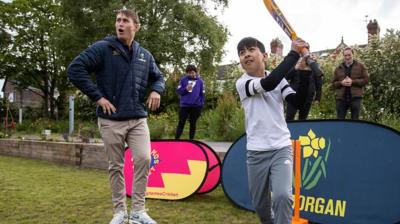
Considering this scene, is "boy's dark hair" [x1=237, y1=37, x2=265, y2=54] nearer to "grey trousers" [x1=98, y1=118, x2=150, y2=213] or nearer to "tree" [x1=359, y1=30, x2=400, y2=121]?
"grey trousers" [x1=98, y1=118, x2=150, y2=213]

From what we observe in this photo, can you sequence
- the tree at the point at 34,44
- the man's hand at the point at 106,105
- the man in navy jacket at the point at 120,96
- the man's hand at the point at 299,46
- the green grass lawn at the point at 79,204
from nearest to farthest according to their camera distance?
1. the man's hand at the point at 299,46
2. the man's hand at the point at 106,105
3. the man in navy jacket at the point at 120,96
4. the green grass lawn at the point at 79,204
5. the tree at the point at 34,44

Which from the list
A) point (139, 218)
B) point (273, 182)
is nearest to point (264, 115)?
point (273, 182)

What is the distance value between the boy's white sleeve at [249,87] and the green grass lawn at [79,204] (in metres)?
1.56

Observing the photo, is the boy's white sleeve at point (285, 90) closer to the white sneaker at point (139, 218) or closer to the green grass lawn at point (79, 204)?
the green grass lawn at point (79, 204)

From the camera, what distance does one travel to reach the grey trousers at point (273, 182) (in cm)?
258

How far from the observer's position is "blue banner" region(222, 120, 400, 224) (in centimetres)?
342

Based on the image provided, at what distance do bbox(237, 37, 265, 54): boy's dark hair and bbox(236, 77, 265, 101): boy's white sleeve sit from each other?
0.22 metres

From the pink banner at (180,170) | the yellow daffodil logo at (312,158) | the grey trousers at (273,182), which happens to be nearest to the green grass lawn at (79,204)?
the pink banner at (180,170)

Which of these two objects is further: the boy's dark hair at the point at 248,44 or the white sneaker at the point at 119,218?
the white sneaker at the point at 119,218

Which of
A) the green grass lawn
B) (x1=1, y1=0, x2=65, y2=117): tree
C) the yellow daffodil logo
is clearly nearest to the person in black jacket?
the yellow daffodil logo

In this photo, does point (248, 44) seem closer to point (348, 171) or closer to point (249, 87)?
point (249, 87)

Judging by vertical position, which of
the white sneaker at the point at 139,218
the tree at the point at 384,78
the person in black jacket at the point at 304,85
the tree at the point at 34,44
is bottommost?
the white sneaker at the point at 139,218

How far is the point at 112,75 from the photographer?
3.52m

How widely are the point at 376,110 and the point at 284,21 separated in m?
9.36
